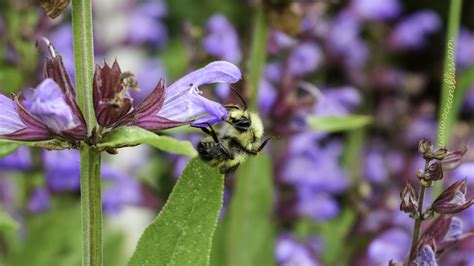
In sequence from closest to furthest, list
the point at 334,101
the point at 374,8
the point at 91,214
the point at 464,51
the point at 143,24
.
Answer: the point at 91,214
the point at 334,101
the point at 374,8
the point at 143,24
the point at 464,51

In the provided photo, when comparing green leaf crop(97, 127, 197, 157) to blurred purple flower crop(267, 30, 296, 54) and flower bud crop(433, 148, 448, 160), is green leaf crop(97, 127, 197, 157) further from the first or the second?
blurred purple flower crop(267, 30, 296, 54)

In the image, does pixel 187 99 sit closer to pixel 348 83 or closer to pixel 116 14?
pixel 348 83

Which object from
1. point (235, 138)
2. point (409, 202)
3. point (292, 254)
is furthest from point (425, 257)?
point (292, 254)

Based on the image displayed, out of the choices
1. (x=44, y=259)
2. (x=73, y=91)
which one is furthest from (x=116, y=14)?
(x=73, y=91)

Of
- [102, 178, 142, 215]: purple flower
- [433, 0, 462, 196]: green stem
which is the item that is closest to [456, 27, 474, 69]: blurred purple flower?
[433, 0, 462, 196]: green stem

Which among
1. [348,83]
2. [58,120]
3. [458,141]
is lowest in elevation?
[58,120]

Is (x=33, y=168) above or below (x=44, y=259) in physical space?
above

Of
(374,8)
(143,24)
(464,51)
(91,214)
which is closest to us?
(91,214)

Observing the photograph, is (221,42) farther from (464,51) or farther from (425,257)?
(464,51)
